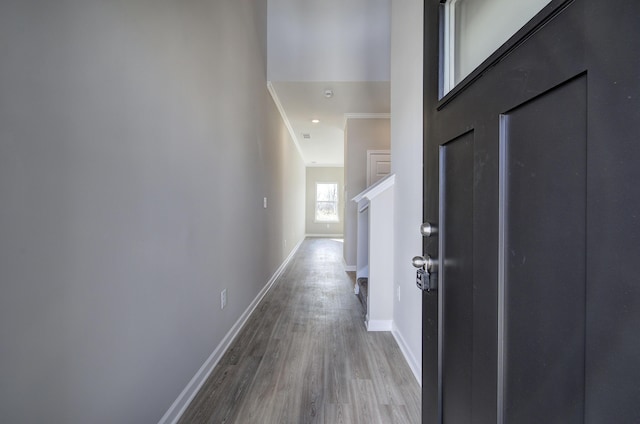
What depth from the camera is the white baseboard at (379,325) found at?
2385mm

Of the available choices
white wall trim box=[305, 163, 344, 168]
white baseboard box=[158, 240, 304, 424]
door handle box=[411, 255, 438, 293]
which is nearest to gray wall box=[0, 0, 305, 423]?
white baseboard box=[158, 240, 304, 424]

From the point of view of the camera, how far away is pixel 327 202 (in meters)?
9.88

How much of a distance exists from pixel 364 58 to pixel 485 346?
3.44m

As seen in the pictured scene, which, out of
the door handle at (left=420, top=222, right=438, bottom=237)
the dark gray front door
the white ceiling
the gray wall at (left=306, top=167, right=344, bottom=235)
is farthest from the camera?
the gray wall at (left=306, top=167, right=344, bottom=235)

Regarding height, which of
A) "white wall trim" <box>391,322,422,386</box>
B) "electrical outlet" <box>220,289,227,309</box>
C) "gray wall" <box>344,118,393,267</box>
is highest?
"gray wall" <box>344,118,393,267</box>

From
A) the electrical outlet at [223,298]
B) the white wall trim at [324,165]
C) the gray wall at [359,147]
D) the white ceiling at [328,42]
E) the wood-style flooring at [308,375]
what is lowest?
the wood-style flooring at [308,375]

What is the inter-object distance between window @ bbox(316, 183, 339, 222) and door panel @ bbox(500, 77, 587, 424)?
929 cm

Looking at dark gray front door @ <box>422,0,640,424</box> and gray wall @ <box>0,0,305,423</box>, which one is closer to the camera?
dark gray front door @ <box>422,0,640,424</box>

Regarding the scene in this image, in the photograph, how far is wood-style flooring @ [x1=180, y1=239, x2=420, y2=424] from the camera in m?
1.45

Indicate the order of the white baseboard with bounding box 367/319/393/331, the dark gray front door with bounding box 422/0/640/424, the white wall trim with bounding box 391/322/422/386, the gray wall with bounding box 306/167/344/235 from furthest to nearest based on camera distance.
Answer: the gray wall with bounding box 306/167/344/235 → the white baseboard with bounding box 367/319/393/331 → the white wall trim with bounding box 391/322/422/386 → the dark gray front door with bounding box 422/0/640/424

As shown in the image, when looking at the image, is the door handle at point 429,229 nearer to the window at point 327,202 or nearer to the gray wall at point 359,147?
the gray wall at point 359,147

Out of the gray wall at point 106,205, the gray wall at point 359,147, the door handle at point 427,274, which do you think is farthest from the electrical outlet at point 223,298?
the gray wall at point 359,147

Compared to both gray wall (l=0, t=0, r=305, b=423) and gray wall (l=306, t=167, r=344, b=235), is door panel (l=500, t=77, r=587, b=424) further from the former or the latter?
gray wall (l=306, t=167, r=344, b=235)

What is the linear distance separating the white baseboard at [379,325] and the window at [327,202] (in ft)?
24.5
